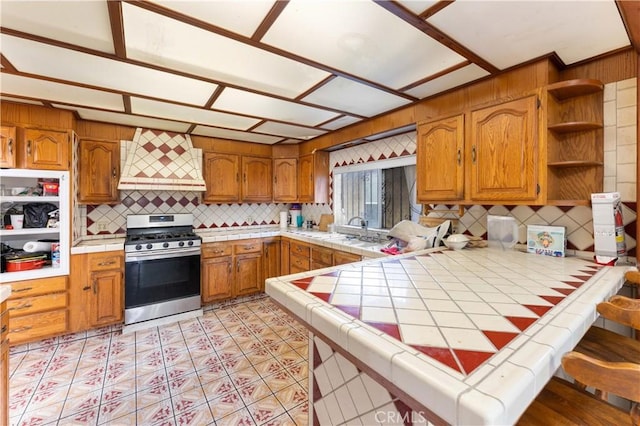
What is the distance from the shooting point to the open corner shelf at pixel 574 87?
161 cm

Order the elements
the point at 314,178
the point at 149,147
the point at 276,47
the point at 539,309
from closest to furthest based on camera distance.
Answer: the point at 539,309 → the point at 276,47 → the point at 149,147 → the point at 314,178

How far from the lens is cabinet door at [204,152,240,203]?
3.66 meters

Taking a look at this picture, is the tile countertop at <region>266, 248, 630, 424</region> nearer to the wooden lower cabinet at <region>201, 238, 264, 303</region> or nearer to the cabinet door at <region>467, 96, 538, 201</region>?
the cabinet door at <region>467, 96, 538, 201</region>

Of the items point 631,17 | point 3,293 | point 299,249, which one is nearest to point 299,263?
point 299,249

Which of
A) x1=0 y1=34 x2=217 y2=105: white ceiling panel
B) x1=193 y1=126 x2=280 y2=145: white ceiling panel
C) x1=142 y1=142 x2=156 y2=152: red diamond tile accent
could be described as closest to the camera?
x1=0 y1=34 x2=217 y2=105: white ceiling panel

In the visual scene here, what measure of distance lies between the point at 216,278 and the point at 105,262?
3.72 feet

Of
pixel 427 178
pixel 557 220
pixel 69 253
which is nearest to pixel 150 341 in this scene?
pixel 69 253

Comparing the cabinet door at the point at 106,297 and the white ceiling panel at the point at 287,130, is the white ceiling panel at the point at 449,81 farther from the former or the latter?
the cabinet door at the point at 106,297

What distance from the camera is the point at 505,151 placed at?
1.85 m

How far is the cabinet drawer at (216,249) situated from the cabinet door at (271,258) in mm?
500

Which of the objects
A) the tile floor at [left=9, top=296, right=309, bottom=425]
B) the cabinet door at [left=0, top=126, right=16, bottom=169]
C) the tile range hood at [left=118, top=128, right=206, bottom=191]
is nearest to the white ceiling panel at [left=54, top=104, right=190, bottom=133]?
the tile range hood at [left=118, top=128, right=206, bottom=191]

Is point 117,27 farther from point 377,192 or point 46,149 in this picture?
point 377,192

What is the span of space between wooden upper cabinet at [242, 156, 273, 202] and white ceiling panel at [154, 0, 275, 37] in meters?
2.67

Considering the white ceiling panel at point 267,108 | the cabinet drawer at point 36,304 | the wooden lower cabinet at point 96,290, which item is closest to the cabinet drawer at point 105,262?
the wooden lower cabinet at point 96,290
